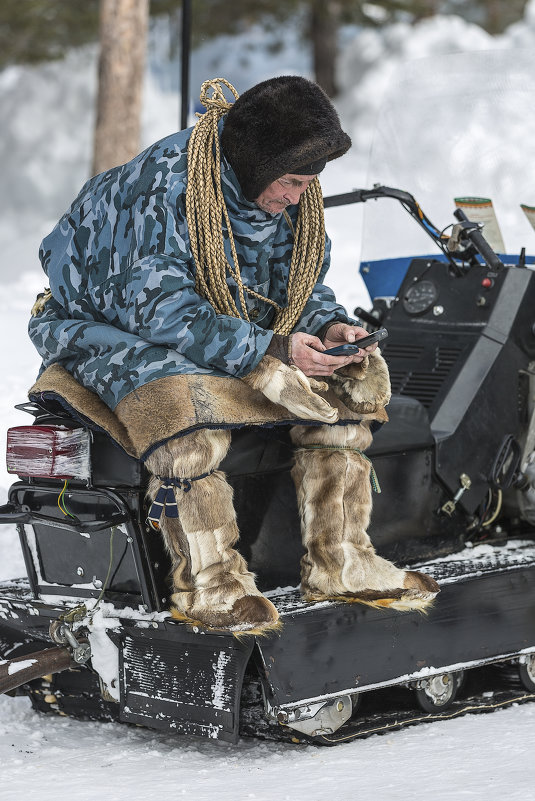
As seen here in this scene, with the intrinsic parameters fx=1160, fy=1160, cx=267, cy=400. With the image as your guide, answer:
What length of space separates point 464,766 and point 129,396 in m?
1.21

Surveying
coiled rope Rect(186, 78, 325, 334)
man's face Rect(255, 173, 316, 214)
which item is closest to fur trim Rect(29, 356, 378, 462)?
coiled rope Rect(186, 78, 325, 334)

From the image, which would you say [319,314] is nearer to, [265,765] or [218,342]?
[218,342]

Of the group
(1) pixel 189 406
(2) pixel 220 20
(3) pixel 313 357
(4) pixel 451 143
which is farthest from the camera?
(2) pixel 220 20

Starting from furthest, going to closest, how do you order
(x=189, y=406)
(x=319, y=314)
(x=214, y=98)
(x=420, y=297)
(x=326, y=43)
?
(x=326, y=43) < (x=420, y=297) < (x=319, y=314) < (x=214, y=98) < (x=189, y=406)

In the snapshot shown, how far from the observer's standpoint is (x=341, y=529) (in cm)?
311

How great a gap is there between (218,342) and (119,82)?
8.92 meters

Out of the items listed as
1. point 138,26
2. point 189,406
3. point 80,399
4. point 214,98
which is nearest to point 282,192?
point 214,98

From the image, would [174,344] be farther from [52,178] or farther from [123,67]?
[52,178]

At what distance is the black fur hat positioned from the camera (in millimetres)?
2891

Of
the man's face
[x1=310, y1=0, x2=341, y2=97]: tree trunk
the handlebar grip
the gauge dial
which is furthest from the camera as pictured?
[x1=310, y1=0, x2=341, y2=97]: tree trunk

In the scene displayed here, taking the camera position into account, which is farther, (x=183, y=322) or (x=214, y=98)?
(x=214, y=98)

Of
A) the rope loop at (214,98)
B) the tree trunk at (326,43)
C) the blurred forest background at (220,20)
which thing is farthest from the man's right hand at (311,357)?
the tree trunk at (326,43)

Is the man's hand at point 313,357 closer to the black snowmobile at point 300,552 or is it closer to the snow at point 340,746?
the black snowmobile at point 300,552

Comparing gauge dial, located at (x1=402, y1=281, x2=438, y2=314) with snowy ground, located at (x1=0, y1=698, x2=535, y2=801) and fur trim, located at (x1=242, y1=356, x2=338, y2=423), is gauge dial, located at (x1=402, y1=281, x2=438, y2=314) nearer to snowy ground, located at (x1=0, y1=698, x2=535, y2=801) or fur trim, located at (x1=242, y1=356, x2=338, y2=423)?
fur trim, located at (x1=242, y1=356, x2=338, y2=423)
